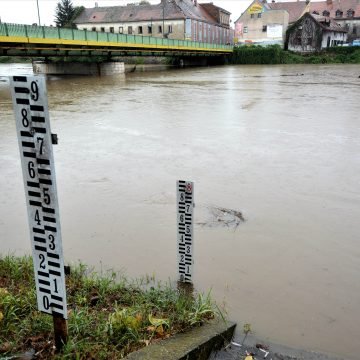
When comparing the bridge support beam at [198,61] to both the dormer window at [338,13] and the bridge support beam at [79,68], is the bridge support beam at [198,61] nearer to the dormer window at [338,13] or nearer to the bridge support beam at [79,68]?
the bridge support beam at [79,68]

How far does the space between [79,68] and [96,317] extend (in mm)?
45892

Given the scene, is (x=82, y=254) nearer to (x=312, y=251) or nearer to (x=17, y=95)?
(x=312, y=251)

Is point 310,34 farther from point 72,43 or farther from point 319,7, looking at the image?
point 72,43

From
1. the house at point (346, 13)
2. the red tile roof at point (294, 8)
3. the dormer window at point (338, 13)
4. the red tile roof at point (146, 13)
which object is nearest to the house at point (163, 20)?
the red tile roof at point (146, 13)

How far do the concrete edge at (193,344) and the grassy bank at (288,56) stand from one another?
66.4 meters

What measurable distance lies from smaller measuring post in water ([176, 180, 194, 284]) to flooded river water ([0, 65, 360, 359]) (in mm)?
234

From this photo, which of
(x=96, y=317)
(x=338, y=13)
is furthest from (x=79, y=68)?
(x=338, y=13)

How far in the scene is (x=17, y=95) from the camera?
2162 mm

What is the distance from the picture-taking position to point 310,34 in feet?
225

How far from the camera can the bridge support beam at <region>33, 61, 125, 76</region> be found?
44.4m

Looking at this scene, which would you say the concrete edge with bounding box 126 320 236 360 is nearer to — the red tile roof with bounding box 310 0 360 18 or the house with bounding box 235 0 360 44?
the house with bounding box 235 0 360 44

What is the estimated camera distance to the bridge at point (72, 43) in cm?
2809

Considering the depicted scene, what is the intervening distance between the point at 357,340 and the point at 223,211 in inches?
119

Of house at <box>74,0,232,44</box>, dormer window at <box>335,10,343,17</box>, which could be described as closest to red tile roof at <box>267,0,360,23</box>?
dormer window at <box>335,10,343,17</box>
